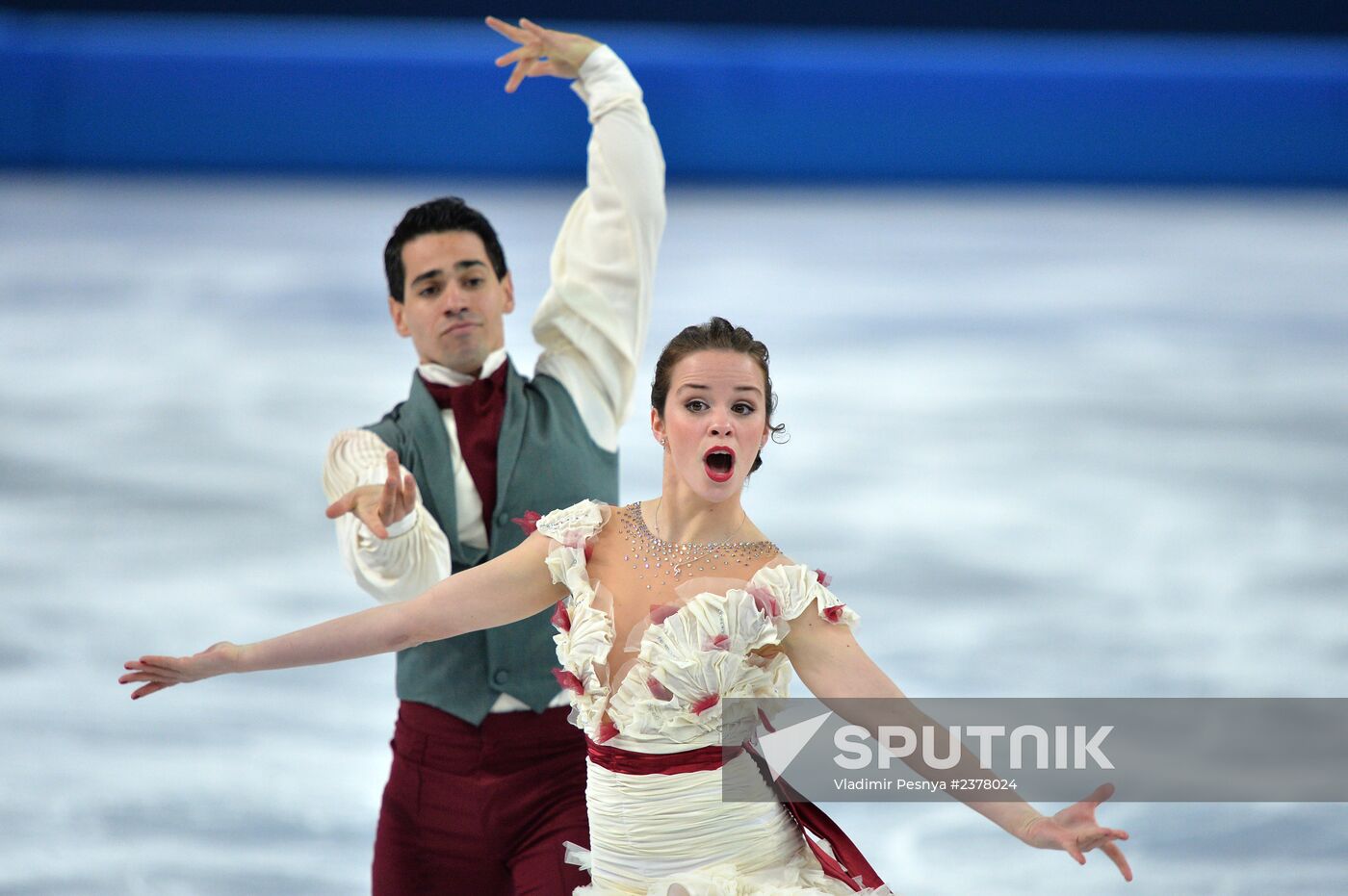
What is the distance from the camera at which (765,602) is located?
1691 mm

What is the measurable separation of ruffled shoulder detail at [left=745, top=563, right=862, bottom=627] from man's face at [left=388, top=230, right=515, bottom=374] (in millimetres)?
928

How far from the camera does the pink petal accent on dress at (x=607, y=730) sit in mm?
1762

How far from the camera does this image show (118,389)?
5836 mm

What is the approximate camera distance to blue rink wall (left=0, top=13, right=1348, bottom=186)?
351 inches

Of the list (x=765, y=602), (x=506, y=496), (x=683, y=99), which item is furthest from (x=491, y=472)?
(x=683, y=99)

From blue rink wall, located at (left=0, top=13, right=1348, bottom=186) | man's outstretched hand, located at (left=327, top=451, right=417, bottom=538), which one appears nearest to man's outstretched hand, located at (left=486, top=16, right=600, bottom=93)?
man's outstretched hand, located at (left=327, top=451, right=417, bottom=538)

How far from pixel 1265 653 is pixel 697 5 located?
241 inches

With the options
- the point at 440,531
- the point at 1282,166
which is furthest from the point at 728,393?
the point at 1282,166

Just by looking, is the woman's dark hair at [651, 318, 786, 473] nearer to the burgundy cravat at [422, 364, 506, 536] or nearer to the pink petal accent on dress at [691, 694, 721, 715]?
the pink petal accent on dress at [691, 694, 721, 715]

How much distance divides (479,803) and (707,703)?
0.69m

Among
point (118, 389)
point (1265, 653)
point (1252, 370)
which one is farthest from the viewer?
point (1252, 370)

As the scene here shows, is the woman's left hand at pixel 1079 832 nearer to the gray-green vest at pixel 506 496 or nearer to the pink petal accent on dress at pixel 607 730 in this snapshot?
the pink petal accent on dress at pixel 607 730

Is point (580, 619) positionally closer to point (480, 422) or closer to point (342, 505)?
point (342, 505)

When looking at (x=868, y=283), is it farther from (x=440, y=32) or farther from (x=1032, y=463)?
(x=440, y=32)
